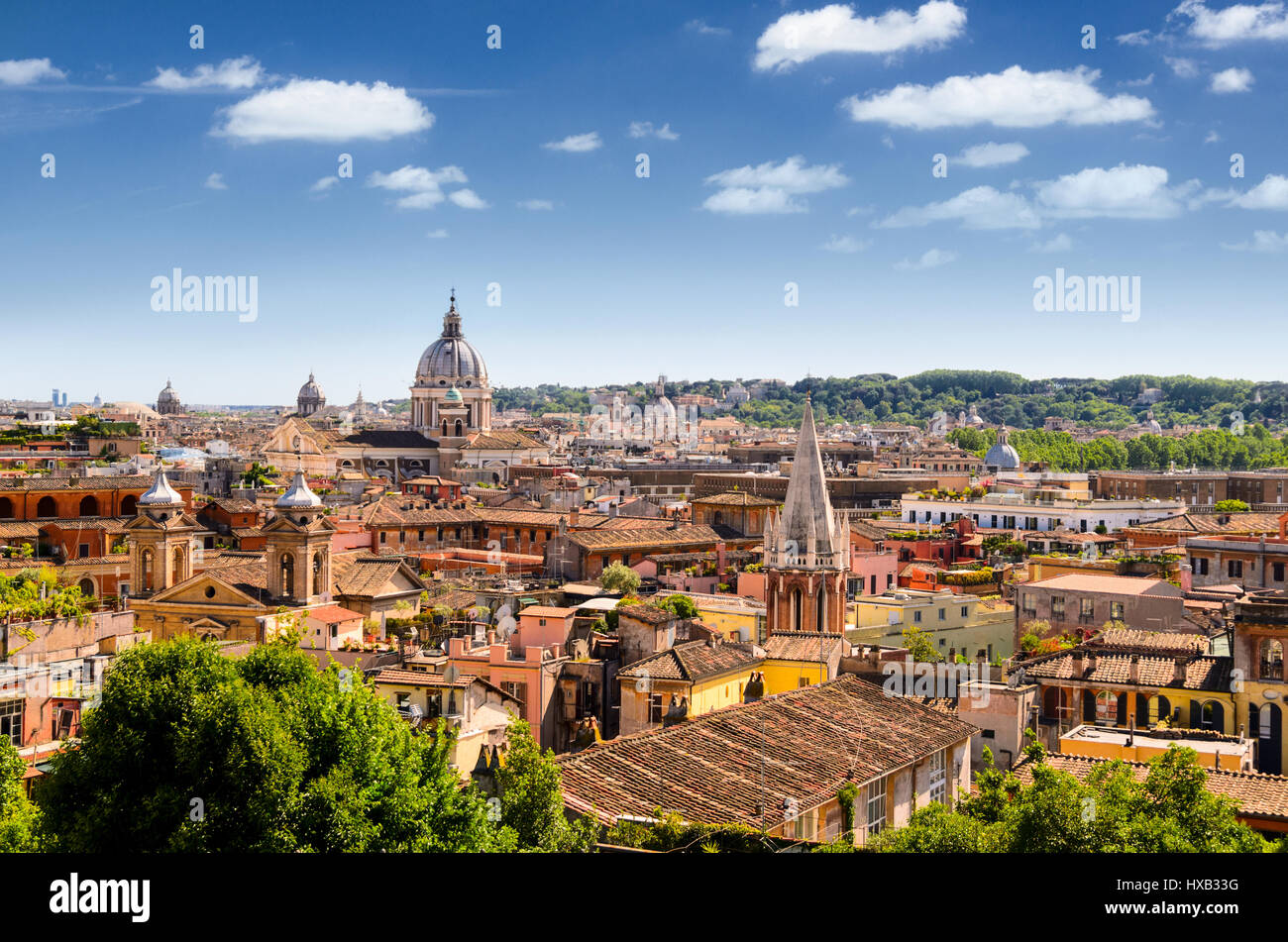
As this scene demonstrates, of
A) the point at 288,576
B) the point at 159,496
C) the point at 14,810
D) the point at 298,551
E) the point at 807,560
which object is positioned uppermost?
the point at 159,496

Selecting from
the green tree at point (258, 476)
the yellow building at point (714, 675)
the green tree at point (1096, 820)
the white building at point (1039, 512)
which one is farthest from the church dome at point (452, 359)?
the green tree at point (1096, 820)

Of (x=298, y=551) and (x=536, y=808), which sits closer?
(x=536, y=808)

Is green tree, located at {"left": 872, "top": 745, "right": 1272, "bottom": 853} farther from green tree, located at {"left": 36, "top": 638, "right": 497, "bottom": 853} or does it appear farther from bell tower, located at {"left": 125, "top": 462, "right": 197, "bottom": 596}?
bell tower, located at {"left": 125, "top": 462, "right": 197, "bottom": 596}

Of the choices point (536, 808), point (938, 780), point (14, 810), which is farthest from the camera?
point (938, 780)

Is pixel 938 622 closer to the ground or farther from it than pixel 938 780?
farther from it

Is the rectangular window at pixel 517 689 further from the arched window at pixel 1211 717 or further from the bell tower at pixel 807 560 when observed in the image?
the arched window at pixel 1211 717

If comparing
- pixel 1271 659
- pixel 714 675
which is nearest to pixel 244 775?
→ pixel 714 675

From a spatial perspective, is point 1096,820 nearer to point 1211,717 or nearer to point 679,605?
point 1211,717

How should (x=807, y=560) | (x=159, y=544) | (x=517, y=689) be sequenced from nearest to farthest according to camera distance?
(x=517, y=689), (x=807, y=560), (x=159, y=544)
